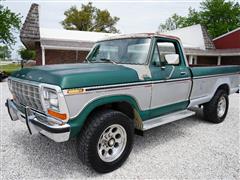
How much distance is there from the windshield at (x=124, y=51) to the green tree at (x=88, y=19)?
4292 centimetres

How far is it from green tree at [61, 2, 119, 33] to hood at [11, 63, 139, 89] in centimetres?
4422

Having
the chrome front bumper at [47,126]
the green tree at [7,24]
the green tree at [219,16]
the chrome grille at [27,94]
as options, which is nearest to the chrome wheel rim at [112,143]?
the chrome front bumper at [47,126]

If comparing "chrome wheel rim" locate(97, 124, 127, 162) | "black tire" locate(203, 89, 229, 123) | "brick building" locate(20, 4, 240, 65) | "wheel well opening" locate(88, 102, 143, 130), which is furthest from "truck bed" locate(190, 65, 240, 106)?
"brick building" locate(20, 4, 240, 65)

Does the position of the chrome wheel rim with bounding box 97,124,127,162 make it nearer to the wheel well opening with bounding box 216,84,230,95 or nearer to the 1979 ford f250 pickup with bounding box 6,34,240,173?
the 1979 ford f250 pickup with bounding box 6,34,240,173

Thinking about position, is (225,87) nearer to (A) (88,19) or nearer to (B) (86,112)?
(B) (86,112)

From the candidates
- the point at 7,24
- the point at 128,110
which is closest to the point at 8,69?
the point at 7,24

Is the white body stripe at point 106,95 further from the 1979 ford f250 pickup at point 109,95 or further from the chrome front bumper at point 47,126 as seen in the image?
the chrome front bumper at point 47,126

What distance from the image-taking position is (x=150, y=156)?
11.9 feet

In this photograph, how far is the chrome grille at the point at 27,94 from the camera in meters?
2.89

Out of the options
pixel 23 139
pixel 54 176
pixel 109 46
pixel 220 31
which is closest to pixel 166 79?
pixel 109 46

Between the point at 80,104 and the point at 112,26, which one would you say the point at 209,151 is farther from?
the point at 112,26

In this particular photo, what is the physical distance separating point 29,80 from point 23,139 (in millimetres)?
1897

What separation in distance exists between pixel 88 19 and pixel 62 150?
44.9 metres

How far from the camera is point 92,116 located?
3006mm
